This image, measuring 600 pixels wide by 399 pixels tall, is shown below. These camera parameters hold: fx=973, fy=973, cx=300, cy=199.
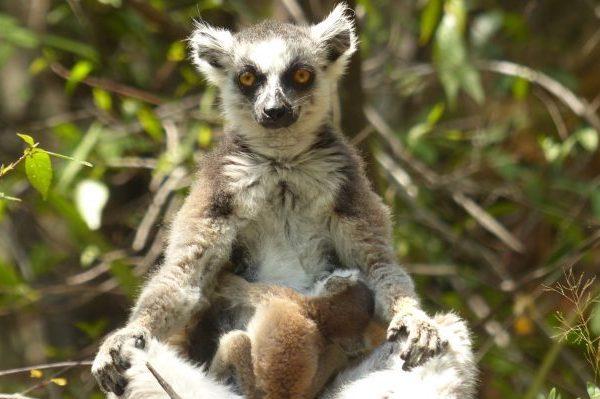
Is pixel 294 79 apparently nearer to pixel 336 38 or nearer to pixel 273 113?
pixel 273 113

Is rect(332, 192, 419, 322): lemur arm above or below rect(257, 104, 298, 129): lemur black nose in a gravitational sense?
below

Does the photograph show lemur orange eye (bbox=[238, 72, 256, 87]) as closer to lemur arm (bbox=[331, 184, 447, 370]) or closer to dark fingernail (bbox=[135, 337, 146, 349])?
lemur arm (bbox=[331, 184, 447, 370])

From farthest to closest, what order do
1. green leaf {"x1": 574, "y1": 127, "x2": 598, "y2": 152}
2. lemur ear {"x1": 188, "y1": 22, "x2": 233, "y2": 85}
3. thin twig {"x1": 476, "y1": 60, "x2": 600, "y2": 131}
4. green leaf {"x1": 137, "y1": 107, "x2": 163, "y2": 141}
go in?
1. thin twig {"x1": 476, "y1": 60, "x2": 600, "y2": 131}
2. green leaf {"x1": 574, "y1": 127, "x2": 598, "y2": 152}
3. green leaf {"x1": 137, "y1": 107, "x2": 163, "y2": 141}
4. lemur ear {"x1": 188, "y1": 22, "x2": 233, "y2": 85}

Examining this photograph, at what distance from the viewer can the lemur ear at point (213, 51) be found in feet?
19.8

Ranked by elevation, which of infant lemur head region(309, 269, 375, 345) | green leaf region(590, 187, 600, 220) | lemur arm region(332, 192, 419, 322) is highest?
green leaf region(590, 187, 600, 220)

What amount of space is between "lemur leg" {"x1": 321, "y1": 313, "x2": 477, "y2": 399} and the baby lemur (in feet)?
0.43

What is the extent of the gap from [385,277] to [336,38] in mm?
1669

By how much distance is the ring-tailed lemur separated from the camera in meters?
5.03

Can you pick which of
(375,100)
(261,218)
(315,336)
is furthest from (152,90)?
(315,336)

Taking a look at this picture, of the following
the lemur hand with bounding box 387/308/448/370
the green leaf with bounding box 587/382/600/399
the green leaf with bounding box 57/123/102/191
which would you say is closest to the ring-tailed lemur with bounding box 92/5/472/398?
the lemur hand with bounding box 387/308/448/370

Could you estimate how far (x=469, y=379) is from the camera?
4.81m

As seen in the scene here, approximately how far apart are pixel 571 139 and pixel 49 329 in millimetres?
5455

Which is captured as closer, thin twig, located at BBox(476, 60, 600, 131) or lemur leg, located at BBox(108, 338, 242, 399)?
lemur leg, located at BBox(108, 338, 242, 399)

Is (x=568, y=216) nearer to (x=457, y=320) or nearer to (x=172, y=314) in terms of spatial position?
(x=457, y=320)
